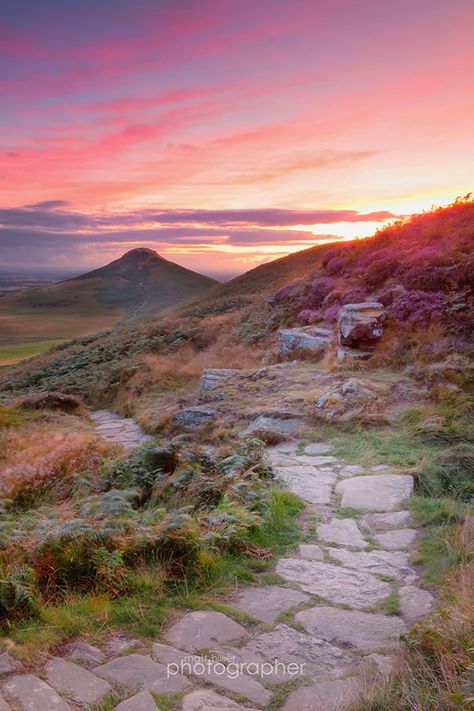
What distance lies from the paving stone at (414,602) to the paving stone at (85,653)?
2.23 metres

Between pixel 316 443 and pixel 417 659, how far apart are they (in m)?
5.96

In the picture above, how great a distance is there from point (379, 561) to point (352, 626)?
3.99 feet

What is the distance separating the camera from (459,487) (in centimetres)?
655

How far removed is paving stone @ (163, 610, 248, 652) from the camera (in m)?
A: 3.77

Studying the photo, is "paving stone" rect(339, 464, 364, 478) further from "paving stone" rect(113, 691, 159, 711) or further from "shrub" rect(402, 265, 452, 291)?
"shrub" rect(402, 265, 452, 291)

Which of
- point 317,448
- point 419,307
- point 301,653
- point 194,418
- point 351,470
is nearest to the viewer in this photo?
point 301,653

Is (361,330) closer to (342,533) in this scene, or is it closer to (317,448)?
(317,448)

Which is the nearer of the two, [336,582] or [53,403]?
[336,582]

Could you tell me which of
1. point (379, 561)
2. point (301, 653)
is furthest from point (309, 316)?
point (301, 653)

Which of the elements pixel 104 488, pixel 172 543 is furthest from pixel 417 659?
pixel 104 488

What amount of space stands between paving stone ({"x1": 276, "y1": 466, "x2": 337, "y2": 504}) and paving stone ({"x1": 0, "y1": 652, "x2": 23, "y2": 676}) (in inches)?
156

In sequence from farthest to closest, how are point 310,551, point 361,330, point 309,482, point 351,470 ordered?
point 361,330 < point 351,470 < point 309,482 < point 310,551

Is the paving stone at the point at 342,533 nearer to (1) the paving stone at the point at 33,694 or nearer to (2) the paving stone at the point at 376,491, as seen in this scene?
(2) the paving stone at the point at 376,491

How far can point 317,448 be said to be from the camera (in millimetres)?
8836
